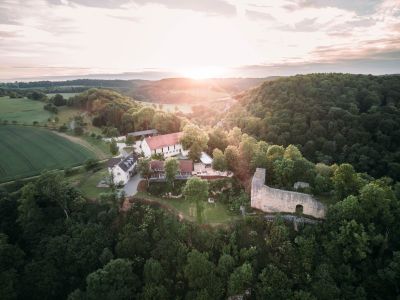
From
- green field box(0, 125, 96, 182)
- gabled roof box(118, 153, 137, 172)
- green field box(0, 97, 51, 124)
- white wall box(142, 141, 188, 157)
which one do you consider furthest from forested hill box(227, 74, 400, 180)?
green field box(0, 97, 51, 124)

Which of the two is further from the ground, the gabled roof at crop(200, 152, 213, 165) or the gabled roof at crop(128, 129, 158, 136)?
the gabled roof at crop(128, 129, 158, 136)

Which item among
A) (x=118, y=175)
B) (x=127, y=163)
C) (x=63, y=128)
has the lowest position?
(x=118, y=175)

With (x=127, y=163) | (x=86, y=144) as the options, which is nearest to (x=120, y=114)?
(x=86, y=144)

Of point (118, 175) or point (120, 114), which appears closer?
point (118, 175)

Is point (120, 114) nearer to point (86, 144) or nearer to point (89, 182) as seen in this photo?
Answer: point (86, 144)

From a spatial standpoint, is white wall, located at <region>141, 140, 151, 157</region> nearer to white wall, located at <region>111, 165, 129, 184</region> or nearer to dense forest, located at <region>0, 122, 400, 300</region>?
white wall, located at <region>111, 165, 129, 184</region>

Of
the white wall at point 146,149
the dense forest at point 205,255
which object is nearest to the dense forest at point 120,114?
the white wall at point 146,149

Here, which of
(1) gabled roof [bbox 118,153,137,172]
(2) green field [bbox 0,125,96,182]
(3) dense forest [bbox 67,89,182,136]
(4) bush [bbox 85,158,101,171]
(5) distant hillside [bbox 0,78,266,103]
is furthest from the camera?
(5) distant hillside [bbox 0,78,266,103]
